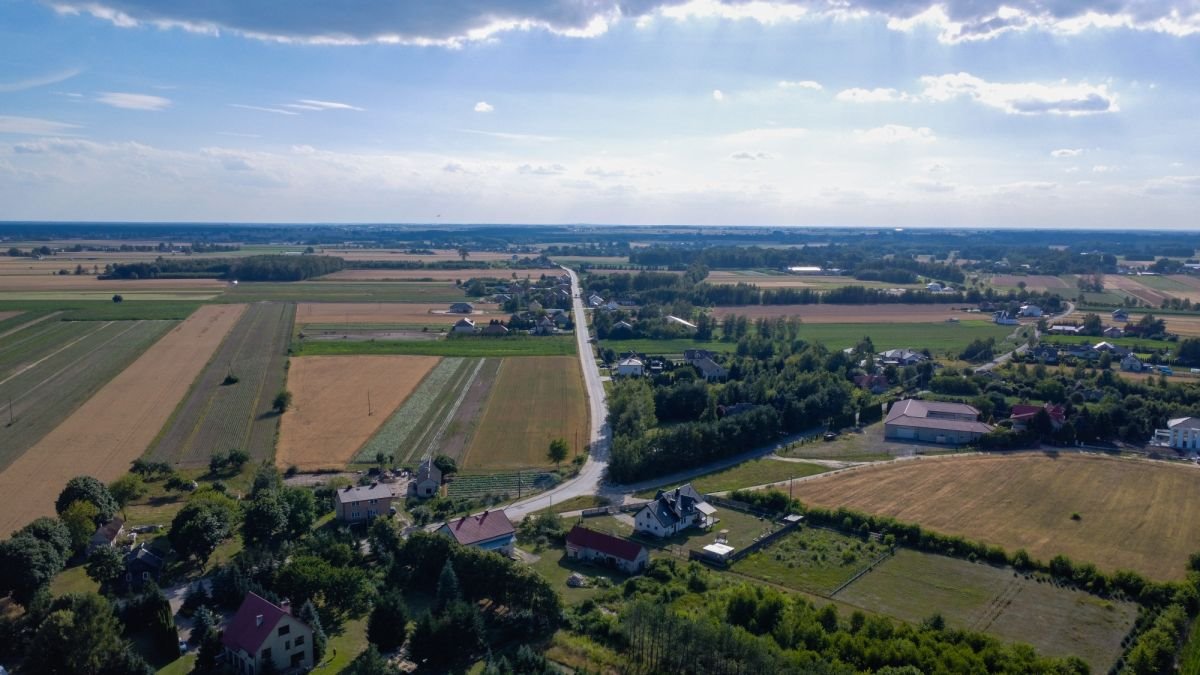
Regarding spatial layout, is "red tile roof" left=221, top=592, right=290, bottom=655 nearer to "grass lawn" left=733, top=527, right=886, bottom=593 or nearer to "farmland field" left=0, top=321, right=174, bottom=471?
"grass lawn" left=733, top=527, right=886, bottom=593

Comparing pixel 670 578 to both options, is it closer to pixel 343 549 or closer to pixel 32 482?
pixel 343 549

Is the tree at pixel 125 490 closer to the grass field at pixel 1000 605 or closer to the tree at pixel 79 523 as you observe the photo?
the tree at pixel 79 523

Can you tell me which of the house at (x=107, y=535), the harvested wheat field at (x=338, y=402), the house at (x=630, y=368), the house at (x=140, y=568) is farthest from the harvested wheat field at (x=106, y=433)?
the house at (x=630, y=368)

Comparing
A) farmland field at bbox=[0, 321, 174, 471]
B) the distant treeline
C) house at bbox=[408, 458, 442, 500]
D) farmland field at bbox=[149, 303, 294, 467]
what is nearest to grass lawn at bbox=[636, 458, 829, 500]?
house at bbox=[408, 458, 442, 500]

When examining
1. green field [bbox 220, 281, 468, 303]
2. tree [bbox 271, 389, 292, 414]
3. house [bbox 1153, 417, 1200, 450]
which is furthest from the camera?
green field [bbox 220, 281, 468, 303]

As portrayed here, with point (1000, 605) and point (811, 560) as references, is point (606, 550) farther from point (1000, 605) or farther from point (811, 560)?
point (1000, 605)

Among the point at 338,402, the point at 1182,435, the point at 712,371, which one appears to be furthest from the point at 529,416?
the point at 1182,435
